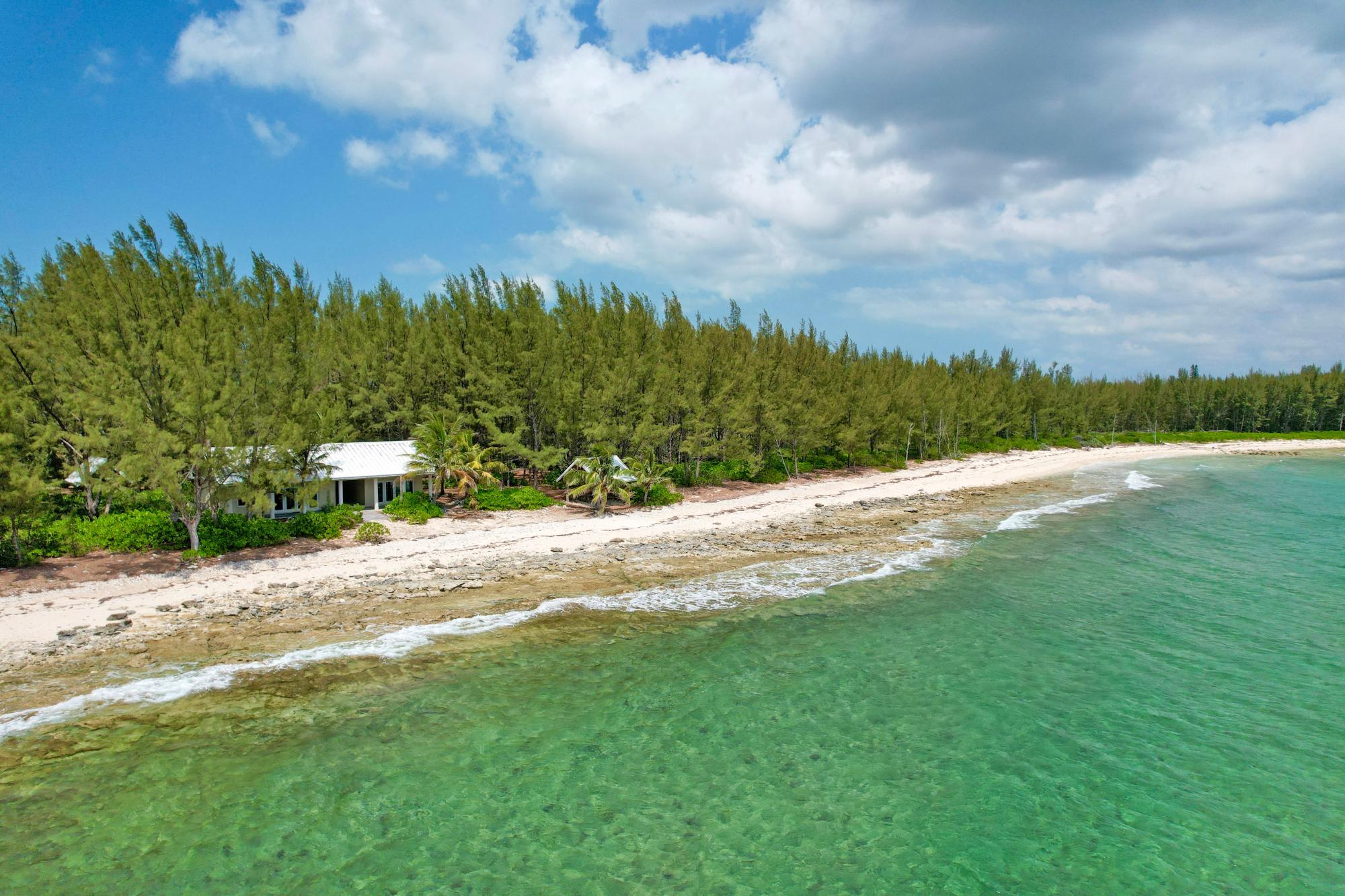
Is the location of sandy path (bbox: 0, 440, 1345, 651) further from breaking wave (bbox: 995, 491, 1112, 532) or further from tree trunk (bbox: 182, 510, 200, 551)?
breaking wave (bbox: 995, 491, 1112, 532)

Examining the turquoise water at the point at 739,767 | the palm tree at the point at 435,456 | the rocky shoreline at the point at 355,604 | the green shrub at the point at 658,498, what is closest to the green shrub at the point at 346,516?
the palm tree at the point at 435,456

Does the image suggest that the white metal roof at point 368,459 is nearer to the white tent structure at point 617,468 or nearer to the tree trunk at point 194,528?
the tree trunk at point 194,528

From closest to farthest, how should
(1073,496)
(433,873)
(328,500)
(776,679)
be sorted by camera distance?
(433,873), (776,679), (328,500), (1073,496)

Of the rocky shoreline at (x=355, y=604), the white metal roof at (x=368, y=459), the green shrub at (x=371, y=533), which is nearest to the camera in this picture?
the rocky shoreline at (x=355, y=604)

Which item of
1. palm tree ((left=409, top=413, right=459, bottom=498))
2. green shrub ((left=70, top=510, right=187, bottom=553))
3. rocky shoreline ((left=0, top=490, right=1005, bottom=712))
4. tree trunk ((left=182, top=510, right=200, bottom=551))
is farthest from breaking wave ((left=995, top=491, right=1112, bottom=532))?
green shrub ((left=70, top=510, right=187, bottom=553))

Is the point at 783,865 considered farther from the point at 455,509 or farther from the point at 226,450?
the point at 455,509

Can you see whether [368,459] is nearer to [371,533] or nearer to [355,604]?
[371,533]

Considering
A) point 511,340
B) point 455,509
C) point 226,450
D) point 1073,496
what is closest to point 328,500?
point 455,509
